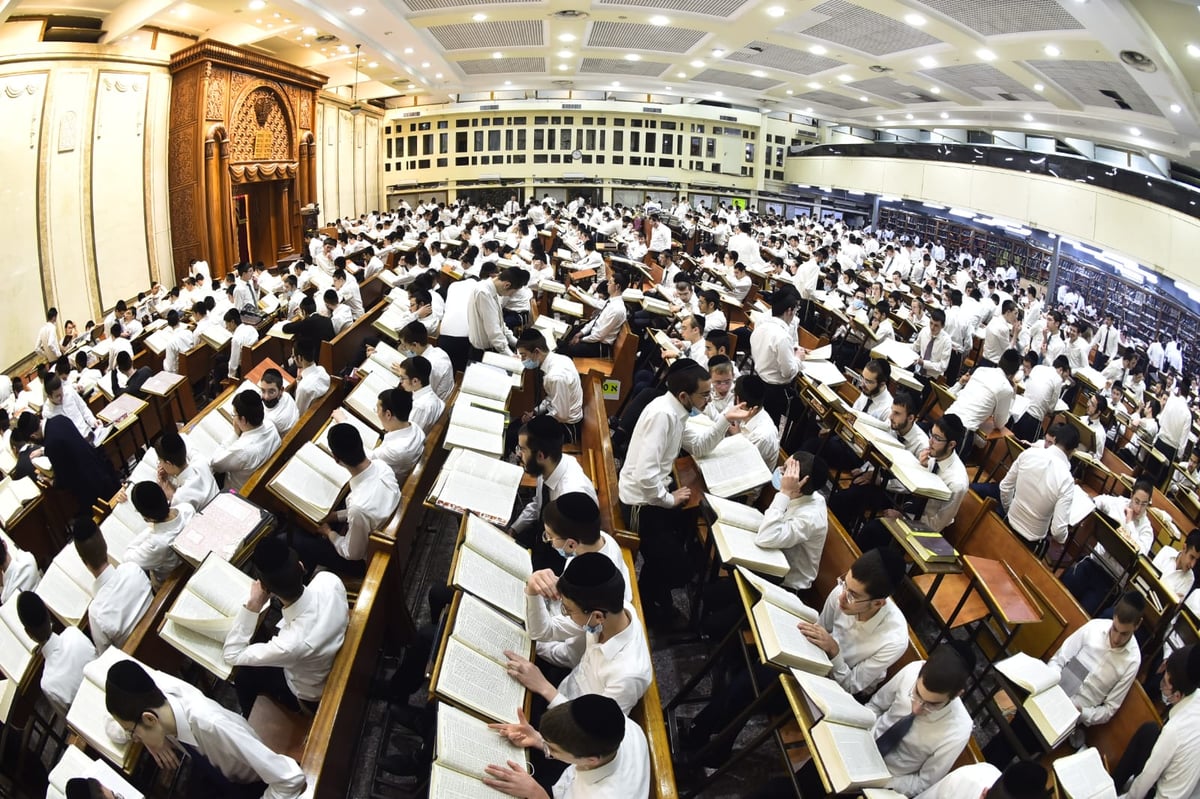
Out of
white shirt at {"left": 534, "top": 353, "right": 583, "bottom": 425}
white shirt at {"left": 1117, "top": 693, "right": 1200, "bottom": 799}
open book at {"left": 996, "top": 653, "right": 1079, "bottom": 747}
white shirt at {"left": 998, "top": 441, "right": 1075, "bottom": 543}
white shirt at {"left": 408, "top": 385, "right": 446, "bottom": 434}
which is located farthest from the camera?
white shirt at {"left": 534, "top": 353, "right": 583, "bottom": 425}

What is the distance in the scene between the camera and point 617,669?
8.61ft

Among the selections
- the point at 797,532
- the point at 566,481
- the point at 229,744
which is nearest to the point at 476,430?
the point at 566,481

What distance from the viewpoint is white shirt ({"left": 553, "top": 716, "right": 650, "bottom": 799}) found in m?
2.21

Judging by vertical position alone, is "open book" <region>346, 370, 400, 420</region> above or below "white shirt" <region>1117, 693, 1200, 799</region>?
above

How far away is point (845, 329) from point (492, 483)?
6992 millimetres

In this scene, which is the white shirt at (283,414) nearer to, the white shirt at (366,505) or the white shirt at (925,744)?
the white shirt at (366,505)

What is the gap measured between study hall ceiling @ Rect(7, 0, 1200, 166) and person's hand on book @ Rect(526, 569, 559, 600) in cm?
723

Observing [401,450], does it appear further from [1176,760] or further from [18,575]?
[1176,760]

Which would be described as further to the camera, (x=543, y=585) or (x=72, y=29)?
(x=72, y=29)

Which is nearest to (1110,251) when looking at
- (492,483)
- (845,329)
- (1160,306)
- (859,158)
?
(1160,306)

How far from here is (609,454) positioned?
15.4 feet

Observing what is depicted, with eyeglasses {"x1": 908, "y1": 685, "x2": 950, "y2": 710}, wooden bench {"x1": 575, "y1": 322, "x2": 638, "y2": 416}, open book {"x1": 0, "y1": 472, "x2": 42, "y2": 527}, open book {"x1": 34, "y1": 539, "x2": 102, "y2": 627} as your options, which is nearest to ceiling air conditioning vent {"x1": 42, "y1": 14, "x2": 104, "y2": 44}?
open book {"x1": 0, "y1": 472, "x2": 42, "y2": 527}

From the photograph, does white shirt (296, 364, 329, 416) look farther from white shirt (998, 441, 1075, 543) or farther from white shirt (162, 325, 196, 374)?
white shirt (998, 441, 1075, 543)

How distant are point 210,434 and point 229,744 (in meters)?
3.02
